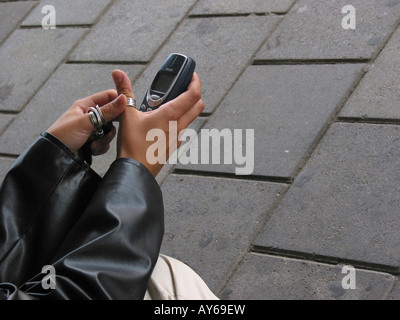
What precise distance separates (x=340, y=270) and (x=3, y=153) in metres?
1.96

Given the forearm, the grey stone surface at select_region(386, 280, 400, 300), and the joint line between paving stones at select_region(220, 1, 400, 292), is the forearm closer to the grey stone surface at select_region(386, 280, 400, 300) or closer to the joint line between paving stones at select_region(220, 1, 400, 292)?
the joint line between paving stones at select_region(220, 1, 400, 292)

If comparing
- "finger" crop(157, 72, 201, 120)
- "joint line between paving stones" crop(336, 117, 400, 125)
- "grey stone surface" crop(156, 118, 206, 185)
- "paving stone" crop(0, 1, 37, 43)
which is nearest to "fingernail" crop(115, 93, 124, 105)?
"finger" crop(157, 72, 201, 120)

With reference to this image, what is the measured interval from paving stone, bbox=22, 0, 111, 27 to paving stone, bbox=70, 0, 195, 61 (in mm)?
107

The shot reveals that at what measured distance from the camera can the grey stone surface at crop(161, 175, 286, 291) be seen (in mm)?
2750

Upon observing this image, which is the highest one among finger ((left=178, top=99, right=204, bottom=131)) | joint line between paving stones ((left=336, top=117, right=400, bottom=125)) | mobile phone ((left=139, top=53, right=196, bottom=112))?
mobile phone ((left=139, top=53, right=196, bottom=112))

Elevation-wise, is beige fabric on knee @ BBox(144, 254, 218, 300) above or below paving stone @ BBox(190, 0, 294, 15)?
above

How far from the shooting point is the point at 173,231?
116 inches

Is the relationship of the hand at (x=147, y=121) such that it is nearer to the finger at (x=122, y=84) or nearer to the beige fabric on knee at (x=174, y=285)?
the finger at (x=122, y=84)

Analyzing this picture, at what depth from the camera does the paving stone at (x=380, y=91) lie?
3.15m

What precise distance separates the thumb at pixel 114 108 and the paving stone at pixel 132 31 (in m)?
2.02

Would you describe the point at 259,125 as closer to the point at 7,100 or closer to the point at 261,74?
the point at 261,74

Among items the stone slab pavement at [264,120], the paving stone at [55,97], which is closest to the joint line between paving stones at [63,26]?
the stone slab pavement at [264,120]

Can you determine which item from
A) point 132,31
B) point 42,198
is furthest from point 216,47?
point 42,198
